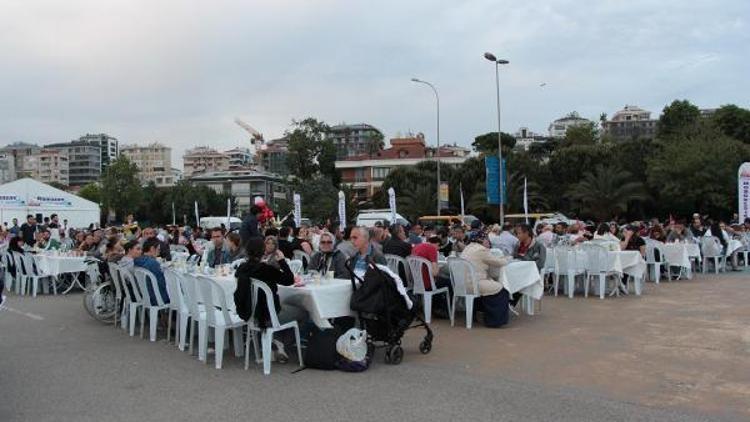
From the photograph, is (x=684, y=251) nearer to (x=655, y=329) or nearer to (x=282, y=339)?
(x=655, y=329)

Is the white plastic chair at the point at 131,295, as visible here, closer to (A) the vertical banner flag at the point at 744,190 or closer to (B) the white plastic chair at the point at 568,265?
(B) the white plastic chair at the point at 568,265

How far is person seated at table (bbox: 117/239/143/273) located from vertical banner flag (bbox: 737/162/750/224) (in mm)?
19535

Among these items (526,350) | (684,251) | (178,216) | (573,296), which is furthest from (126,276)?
(178,216)

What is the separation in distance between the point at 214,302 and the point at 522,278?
429cm

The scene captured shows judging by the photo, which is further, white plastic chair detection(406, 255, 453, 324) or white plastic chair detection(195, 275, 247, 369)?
white plastic chair detection(406, 255, 453, 324)

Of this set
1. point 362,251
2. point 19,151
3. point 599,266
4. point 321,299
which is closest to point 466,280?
point 362,251

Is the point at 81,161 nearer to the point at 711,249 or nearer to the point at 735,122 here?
the point at 735,122

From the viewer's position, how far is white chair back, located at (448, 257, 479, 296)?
837cm

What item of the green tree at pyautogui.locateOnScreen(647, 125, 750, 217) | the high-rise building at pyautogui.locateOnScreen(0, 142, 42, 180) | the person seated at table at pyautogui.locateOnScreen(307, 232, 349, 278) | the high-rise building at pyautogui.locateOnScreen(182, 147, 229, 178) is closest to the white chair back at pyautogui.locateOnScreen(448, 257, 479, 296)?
the person seated at table at pyautogui.locateOnScreen(307, 232, 349, 278)

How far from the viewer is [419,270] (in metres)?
8.54

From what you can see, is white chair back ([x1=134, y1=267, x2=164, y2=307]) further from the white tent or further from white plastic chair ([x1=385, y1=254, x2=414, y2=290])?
the white tent


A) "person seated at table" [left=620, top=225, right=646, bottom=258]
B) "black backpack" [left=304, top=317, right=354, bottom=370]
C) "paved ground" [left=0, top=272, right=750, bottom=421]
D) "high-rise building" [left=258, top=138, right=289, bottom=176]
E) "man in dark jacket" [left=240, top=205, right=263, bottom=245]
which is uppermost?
"high-rise building" [left=258, top=138, right=289, bottom=176]

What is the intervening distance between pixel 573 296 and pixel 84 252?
967 cm

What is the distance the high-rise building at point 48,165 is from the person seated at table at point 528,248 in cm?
18931
